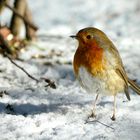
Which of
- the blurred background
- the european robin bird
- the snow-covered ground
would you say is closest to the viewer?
the snow-covered ground

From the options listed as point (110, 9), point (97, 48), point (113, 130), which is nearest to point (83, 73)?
point (97, 48)

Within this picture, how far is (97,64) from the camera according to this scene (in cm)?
421

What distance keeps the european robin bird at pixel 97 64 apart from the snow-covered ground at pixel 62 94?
0.23 m

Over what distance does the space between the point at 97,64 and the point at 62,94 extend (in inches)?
38.3

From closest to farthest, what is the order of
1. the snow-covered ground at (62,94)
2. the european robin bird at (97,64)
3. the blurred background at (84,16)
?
the snow-covered ground at (62,94)
the european robin bird at (97,64)
the blurred background at (84,16)

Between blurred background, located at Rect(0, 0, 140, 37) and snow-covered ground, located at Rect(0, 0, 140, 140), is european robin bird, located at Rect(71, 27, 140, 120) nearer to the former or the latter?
snow-covered ground, located at Rect(0, 0, 140, 140)

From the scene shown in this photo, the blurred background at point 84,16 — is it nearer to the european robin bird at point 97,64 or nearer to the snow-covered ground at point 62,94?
the snow-covered ground at point 62,94

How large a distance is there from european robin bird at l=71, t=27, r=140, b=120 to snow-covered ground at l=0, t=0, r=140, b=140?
0.76 ft

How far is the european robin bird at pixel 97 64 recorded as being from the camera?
4223 millimetres

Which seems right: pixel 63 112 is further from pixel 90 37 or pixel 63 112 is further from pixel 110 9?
pixel 110 9

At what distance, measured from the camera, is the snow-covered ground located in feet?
13.5

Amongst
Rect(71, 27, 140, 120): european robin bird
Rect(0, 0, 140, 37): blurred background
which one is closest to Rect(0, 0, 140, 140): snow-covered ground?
Rect(0, 0, 140, 37): blurred background

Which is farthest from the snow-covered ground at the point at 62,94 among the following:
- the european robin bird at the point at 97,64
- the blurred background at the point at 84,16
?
the european robin bird at the point at 97,64

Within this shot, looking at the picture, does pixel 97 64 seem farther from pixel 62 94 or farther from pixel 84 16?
pixel 84 16
